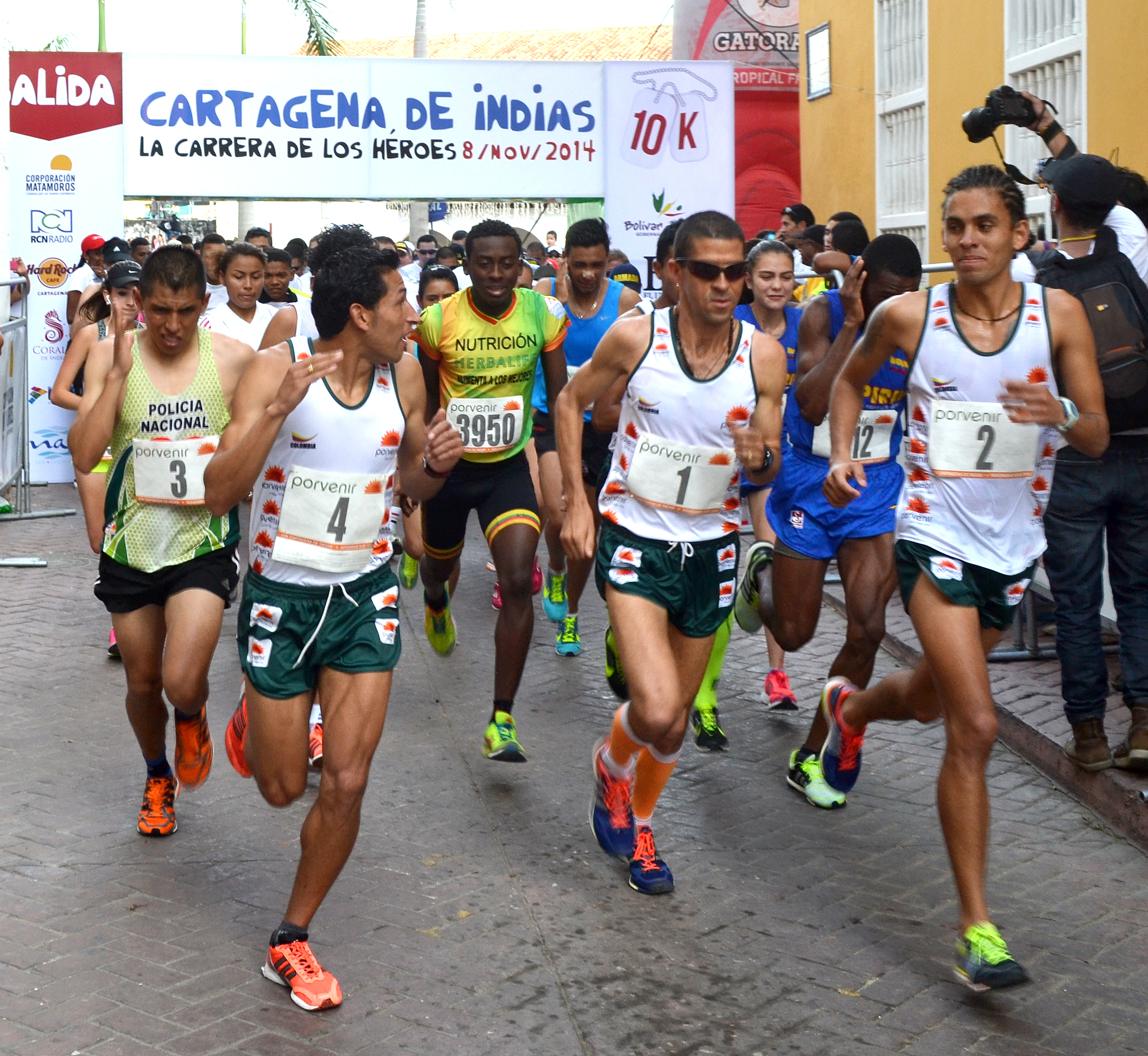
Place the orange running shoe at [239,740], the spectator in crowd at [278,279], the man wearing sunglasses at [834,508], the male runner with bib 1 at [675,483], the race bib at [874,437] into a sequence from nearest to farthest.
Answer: the orange running shoe at [239,740]
the male runner with bib 1 at [675,483]
the man wearing sunglasses at [834,508]
the race bib at [874,437]
the spectator in crowd at [278,279]

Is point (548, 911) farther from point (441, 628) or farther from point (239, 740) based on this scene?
point (441, 628)

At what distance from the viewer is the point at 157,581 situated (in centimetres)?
546

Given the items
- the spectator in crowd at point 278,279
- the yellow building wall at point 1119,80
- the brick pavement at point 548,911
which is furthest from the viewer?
the spectator in crowd at point 278,279

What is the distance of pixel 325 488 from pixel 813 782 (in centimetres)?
253

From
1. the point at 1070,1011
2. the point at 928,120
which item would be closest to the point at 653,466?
the point at 1070,1011

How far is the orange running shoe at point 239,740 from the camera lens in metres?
4.86

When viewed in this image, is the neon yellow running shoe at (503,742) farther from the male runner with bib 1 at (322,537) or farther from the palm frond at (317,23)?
the palm frond at (317,23)

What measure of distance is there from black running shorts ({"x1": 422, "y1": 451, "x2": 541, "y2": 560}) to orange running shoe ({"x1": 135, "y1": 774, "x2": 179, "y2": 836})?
169 centimetres

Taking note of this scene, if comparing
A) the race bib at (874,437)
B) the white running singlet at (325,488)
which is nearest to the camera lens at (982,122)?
the race bib at (874,437)

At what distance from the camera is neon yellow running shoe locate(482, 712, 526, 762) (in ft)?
20.4

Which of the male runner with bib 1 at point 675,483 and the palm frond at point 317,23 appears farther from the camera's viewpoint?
the palm frond at point 317,23

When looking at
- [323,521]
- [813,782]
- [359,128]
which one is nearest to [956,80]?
[359,128]

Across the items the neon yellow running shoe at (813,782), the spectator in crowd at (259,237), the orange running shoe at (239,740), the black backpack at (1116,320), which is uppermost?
the spectator in crowd at (259,237)

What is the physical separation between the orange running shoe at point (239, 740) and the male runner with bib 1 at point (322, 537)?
0.28 metres
